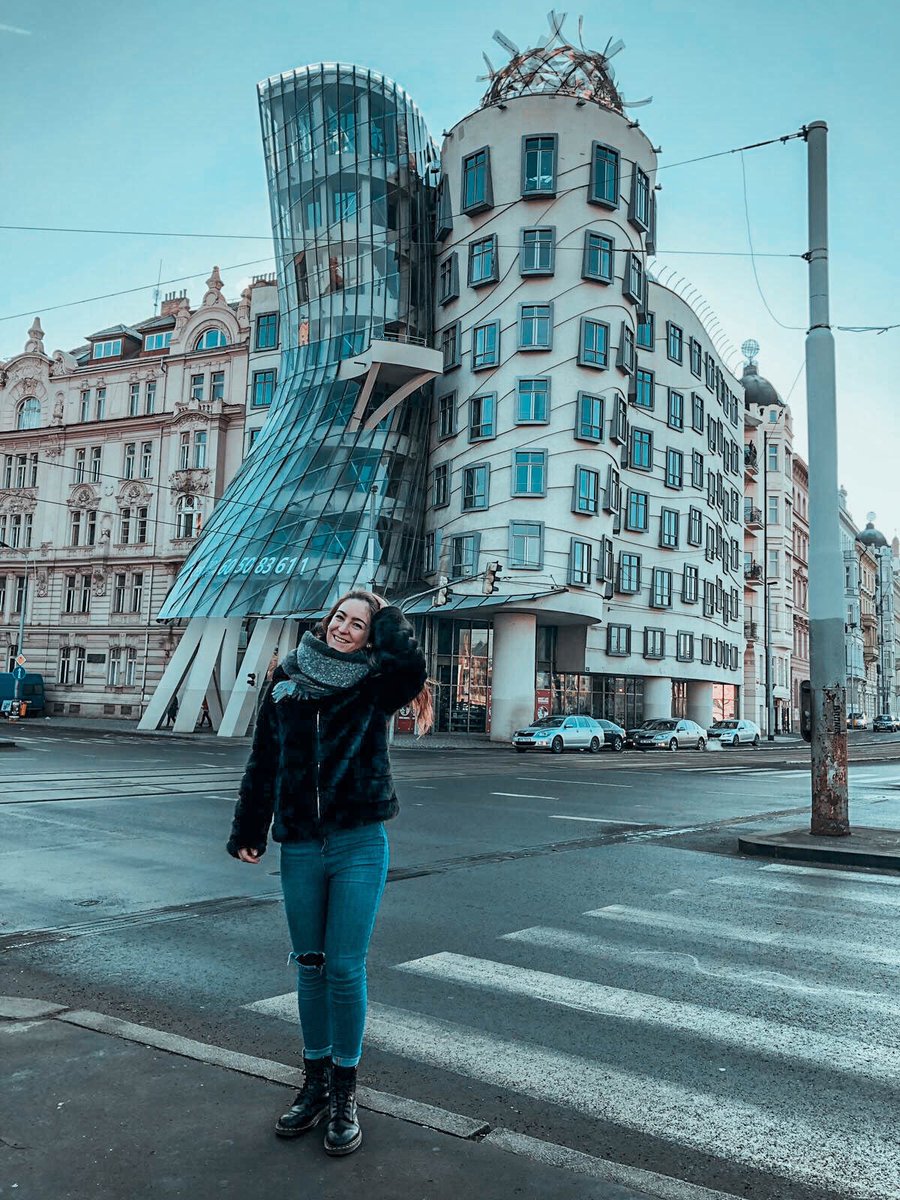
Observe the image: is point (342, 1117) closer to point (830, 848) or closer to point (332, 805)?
point (332, 805)

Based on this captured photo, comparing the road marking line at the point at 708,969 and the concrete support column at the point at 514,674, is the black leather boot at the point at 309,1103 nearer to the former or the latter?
the road marking line at the point at 708,969

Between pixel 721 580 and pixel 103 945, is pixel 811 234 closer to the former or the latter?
pixel 103 945

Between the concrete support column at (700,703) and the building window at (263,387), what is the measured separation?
A: 27470 millimetres

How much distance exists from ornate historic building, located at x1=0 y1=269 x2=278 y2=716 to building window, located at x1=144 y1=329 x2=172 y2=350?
57 millimetres

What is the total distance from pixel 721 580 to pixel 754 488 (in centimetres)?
1880

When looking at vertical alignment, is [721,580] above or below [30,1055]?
above

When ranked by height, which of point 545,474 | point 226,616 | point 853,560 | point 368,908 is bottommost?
point 368,908

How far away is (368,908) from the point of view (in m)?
3.86

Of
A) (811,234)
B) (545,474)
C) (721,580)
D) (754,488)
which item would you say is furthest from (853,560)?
(811,234)

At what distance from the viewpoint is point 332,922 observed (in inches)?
150

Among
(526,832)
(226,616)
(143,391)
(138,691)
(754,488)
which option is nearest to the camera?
(526,832)

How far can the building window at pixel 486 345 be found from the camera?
4288 centimetres

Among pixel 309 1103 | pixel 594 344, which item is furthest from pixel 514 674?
pixel 309 1103

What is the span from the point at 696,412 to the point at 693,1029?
5288 cm
